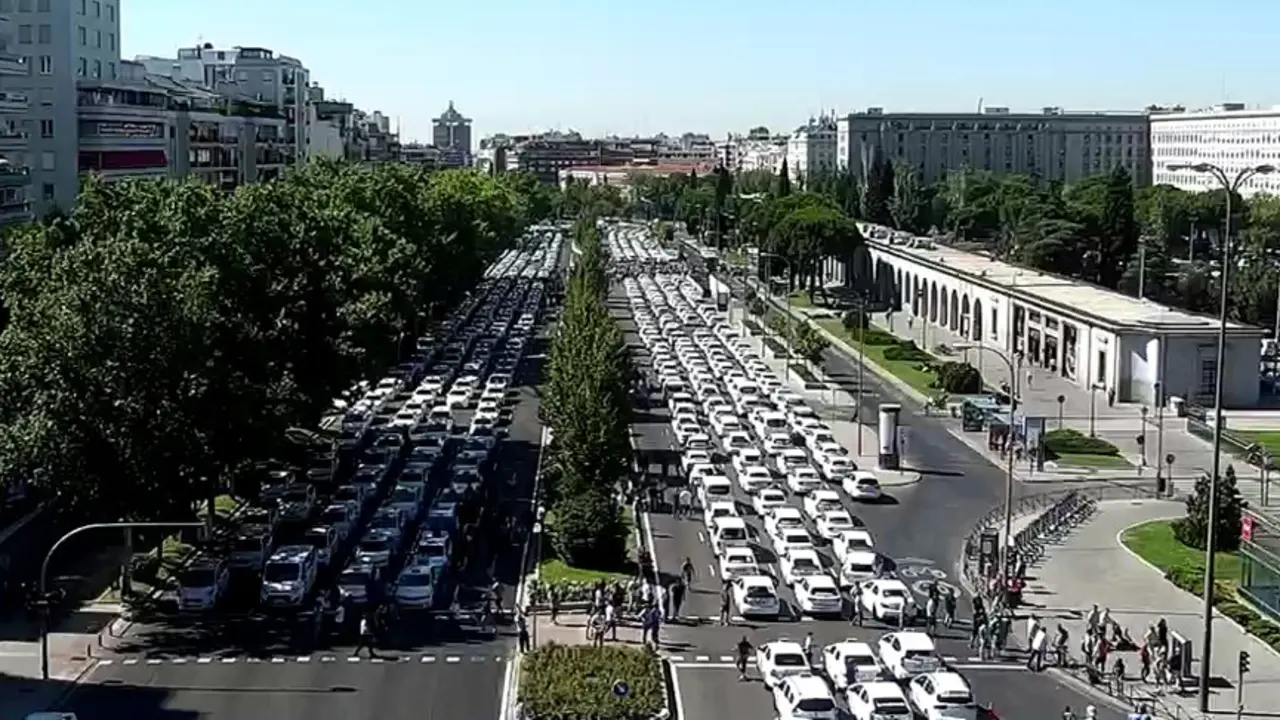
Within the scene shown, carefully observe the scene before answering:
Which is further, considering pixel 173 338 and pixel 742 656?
pixel 173 338

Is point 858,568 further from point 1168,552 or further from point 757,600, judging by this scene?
point 1168,552

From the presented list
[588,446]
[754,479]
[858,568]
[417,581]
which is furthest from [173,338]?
[754,479]

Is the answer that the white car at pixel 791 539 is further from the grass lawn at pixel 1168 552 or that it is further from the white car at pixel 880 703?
the white car at pixel 880 703

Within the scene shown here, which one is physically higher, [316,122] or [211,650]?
[316,122]

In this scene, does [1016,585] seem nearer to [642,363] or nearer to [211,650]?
[211,650]

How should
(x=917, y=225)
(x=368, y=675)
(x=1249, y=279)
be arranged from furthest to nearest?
(x=917, y=225), (x=1249, y=279), (x=368, y=675)

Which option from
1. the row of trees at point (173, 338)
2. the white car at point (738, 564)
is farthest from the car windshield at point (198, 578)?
the white car at point (738, 564)

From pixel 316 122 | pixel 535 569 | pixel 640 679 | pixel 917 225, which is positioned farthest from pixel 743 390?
pixel 316 122
